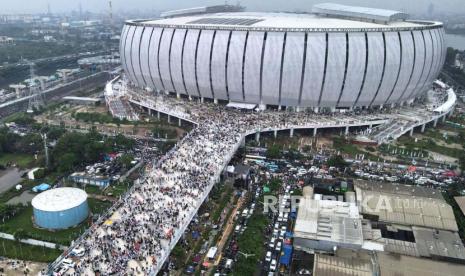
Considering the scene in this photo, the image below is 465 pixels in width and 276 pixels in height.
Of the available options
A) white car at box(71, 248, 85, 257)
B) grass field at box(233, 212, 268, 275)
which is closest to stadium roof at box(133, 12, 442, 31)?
grass field at box(233, 212, 268, 275)

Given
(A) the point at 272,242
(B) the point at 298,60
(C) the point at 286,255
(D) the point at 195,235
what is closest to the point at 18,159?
(D) the point at 195,235

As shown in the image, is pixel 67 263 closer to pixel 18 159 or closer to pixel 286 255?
pixel 286 255

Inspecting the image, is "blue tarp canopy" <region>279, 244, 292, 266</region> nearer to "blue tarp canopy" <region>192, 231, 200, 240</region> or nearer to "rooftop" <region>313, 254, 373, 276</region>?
"rooftop" <region>313, 254, 373, 276</region>

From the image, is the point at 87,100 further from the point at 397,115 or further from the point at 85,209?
the point at 397,115

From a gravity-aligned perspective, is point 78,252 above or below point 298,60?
below

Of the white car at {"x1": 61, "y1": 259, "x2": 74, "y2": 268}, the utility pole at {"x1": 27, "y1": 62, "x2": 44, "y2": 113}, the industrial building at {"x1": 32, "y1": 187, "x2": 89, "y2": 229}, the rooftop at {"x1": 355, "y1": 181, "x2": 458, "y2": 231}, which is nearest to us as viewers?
the white car at {"x1": 61, "y1": 259, "x2": 74, "y2": 268}

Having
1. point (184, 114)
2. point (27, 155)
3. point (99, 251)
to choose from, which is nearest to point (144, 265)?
A: point (99, 251)
